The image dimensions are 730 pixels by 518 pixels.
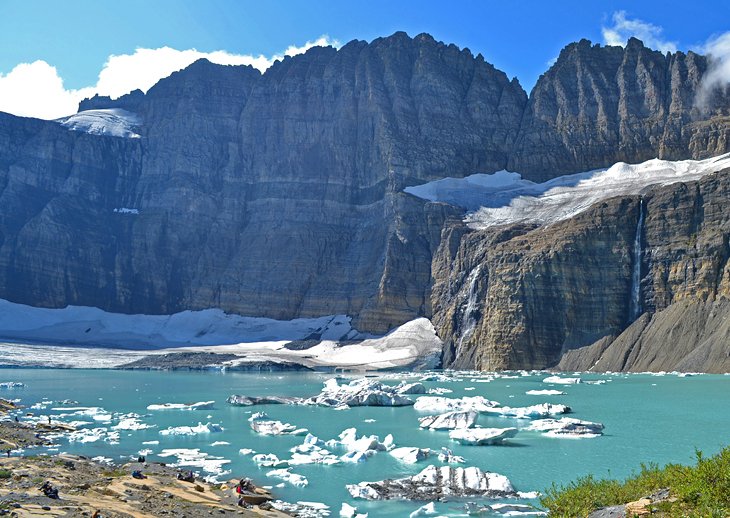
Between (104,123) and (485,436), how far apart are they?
175322 millimetres

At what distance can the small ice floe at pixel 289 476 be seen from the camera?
29925 millimetres

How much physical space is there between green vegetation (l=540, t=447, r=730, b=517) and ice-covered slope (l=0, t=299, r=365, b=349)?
395 ft

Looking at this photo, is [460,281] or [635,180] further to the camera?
[635,180]

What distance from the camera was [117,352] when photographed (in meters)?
132

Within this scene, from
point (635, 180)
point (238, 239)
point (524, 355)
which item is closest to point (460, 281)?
point (524, 355)

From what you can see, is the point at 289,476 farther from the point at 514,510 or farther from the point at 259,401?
the point at 259,401

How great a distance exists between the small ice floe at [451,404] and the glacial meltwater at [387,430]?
75 centimetres

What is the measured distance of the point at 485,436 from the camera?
121ft

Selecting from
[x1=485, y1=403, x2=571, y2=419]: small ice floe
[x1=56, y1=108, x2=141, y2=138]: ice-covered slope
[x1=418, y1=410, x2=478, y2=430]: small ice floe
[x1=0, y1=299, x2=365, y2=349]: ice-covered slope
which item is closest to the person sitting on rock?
[x1=418, y1=410, x2=478, y2=430]: small ice floe

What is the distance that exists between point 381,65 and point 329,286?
194 feet

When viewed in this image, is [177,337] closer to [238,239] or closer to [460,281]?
[238,239]

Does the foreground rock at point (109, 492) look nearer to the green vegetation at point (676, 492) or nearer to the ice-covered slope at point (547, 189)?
the green vegetation at point (676, 492)

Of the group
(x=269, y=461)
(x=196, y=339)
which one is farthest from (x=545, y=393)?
(x=196, y=339)

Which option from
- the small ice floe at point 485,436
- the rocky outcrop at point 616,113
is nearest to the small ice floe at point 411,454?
the small ice floe at point 485,436
